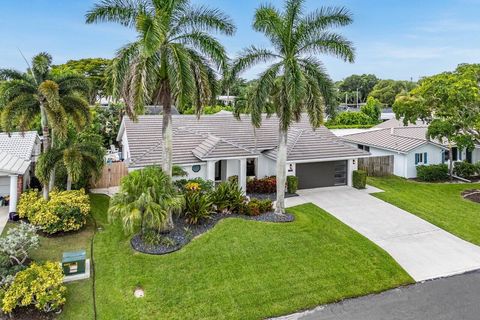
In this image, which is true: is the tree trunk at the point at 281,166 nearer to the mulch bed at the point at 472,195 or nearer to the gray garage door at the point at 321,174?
the gray garage door at the point at 321,174

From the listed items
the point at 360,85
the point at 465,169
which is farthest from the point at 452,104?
the point at 360,85

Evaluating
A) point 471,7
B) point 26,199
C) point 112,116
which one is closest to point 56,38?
point 112,116

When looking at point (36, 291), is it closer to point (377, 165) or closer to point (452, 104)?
point (452, 104)

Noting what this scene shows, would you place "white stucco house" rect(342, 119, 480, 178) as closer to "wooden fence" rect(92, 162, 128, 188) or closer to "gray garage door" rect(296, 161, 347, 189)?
"gray garage door" rect(296, 161, 347, 189)

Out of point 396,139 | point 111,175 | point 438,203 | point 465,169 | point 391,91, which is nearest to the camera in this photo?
point 438,203

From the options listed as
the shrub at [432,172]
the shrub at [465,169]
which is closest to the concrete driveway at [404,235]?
the shrub at [432,172]
